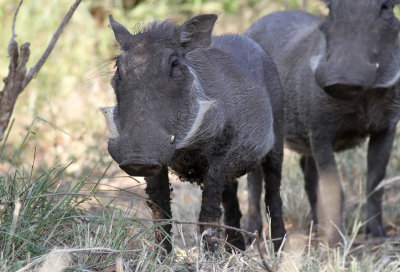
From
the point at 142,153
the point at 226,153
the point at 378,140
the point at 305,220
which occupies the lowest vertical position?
the point at 305,220

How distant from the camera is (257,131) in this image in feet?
14.5

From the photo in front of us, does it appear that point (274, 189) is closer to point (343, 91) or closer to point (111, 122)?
point (343, 91)

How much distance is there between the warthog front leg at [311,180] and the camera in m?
6.14

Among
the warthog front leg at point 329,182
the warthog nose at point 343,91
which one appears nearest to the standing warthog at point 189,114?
the warthog nose at point 343,91

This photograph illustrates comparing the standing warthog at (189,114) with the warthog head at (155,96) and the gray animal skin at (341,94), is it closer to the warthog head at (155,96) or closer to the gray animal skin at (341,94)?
the warthog head at (155,96)

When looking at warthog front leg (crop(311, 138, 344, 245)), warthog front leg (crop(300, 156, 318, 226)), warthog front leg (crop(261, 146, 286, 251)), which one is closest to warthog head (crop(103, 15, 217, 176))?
warthog front leg (crop(261, 146, 286, 251))

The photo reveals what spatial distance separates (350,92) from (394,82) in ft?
1.90

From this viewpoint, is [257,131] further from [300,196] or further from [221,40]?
[300,196]

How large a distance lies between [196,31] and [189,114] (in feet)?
1.44

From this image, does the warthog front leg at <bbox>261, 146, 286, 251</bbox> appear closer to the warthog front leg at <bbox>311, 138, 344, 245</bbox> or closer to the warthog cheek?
the warthog front leg at <bbox>311, 138, 344, 245</bbox>

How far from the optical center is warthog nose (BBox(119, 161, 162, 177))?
314cm

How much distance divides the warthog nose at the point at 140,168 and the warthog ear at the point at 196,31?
820mm

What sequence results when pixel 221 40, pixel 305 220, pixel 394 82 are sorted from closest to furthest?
pixel 221 40
pixel 394 82
pixel 305 220

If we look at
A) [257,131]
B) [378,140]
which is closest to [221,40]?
[257,131]
